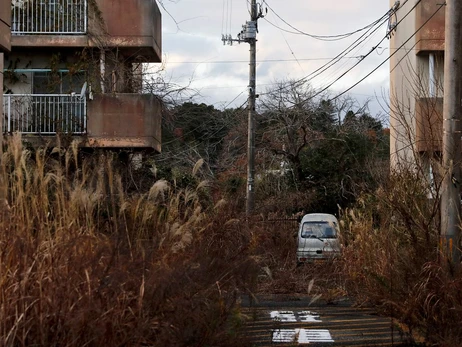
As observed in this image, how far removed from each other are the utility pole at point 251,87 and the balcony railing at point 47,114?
9.16 m

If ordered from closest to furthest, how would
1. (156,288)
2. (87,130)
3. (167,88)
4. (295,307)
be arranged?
(156,288)
(295,307)
(87,130)
(167,88)

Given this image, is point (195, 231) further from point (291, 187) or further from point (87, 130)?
point (291, 187)

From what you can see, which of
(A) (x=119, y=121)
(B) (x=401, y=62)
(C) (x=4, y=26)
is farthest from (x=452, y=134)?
(B) (x=401, y=62)

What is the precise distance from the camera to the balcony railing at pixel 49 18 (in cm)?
2108

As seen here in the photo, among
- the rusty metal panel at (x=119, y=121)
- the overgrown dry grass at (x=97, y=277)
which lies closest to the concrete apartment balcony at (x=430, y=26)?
the rusty metal panel at (x=119, y=121)

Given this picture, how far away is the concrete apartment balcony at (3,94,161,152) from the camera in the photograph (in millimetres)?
20875

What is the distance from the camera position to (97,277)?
6.36 meters

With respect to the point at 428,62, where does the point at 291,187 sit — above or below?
below

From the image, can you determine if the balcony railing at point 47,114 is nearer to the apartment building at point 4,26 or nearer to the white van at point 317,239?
the white van at point 317,239

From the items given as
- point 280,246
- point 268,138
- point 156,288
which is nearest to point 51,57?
point 280,246

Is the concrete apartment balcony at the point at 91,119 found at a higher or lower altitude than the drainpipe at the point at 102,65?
lower

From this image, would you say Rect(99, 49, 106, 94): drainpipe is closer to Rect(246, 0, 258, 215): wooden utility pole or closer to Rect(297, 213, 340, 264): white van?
Rect(297, 213, 340, 264): white van

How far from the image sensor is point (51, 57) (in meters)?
21.9

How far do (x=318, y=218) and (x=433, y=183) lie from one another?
1422 cm
